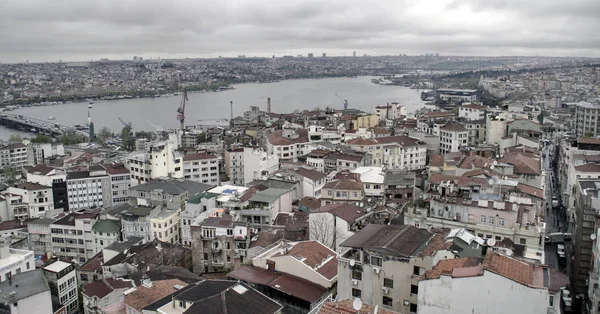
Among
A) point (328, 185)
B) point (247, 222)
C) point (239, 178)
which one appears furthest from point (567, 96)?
point (247, 222)

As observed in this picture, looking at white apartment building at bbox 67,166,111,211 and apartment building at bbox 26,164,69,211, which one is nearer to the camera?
apartment building at bbox 26,164,69,211

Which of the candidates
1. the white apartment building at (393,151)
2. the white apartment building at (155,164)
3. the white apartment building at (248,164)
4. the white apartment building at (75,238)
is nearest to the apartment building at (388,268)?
the white apartment building at (75,238)

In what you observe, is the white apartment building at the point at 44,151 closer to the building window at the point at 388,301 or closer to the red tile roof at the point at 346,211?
the red tile roof at the point at 346,211

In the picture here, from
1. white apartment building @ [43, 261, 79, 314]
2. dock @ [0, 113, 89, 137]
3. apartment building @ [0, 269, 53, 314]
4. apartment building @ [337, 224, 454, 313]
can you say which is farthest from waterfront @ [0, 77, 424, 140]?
apartment building @ [337, 224, 454, 313]

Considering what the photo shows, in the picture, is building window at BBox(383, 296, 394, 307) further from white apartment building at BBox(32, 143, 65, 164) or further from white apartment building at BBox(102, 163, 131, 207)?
white apartment building at BBox(32, 143, 65, 164)

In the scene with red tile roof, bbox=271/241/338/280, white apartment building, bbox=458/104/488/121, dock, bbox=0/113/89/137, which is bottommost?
dock, bbox=0/113/89/137

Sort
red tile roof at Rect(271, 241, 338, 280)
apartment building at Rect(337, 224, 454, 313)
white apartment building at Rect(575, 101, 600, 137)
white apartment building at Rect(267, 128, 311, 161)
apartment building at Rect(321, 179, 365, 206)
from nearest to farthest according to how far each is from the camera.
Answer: apartment building at Rect(337, 224, 454, 313) → red tile roof at Rect(271, 241, 338, 280) → apartment building at Rect(321, 179, 365, 206) → white apartment building at Rect(267, 128, 311, 161) → white apartment building at Rect(575, 101, 600, 137)
